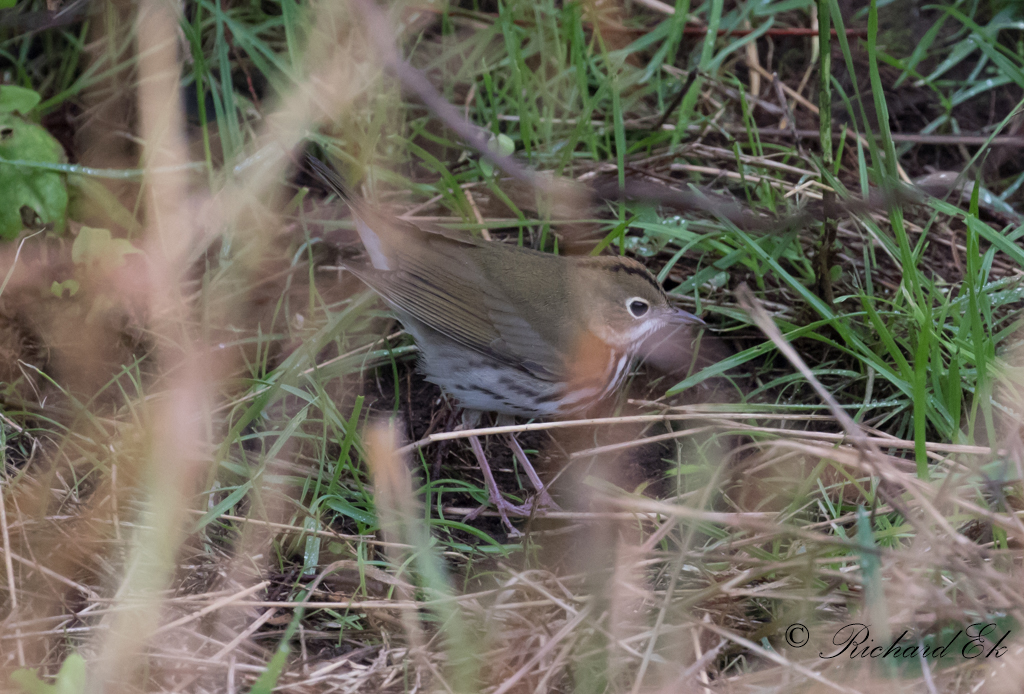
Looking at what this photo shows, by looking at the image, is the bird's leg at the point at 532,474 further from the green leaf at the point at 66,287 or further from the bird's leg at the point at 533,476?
the green leaf at the point at 66,287

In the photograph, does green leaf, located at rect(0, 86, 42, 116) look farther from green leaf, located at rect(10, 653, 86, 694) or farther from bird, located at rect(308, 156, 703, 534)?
green leaf, located at rect(10, 653, 86, 694)

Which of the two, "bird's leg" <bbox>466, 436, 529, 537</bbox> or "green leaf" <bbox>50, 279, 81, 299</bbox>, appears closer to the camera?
"bird's leg" <bbox>466, 436, 529, 537</bbox>

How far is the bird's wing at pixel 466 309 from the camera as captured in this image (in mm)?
3715

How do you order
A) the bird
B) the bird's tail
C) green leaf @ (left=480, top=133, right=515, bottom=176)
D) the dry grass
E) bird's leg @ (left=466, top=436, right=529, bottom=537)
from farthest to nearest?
green leaf @ (left=480, top=133, right=515, bottom=176) → the bird's tail → the bird → bird's leg @ (left=466, top=436, right=529, bottom=537) → the dry grass

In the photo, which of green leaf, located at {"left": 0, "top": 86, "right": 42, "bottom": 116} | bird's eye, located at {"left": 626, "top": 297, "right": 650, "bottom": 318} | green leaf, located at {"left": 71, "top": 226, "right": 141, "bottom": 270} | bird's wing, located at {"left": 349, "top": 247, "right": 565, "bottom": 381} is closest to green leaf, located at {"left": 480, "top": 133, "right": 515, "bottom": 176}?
bird's wing, located at {"left": 349, "top": 247, "right": 565, "bottom": 381}

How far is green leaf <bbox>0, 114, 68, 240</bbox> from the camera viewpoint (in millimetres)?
3971

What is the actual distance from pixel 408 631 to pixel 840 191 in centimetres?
234

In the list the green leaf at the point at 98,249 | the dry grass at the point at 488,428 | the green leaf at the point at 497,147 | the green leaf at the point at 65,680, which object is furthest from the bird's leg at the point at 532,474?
the green leaf at the point at 98,249

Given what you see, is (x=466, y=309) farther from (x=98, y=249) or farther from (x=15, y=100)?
(x=15, y=100)

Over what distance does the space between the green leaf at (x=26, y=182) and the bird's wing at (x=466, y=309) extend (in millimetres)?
1531

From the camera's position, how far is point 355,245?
454 cm

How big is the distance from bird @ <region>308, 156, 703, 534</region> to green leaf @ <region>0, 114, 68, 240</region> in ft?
4.06

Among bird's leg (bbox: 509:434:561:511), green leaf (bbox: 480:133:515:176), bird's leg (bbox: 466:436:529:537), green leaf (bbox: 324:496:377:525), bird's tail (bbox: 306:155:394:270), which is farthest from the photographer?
green leaf (bbox: 480:133:515:176)

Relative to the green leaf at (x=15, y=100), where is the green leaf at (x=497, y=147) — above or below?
below
